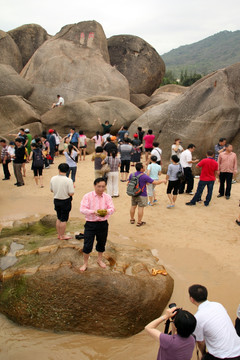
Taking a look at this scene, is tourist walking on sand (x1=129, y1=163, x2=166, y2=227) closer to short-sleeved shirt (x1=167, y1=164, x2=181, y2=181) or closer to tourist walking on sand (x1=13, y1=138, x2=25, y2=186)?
short-sleeved shirt (x1=167, y1=164, x2=181, y2=181)

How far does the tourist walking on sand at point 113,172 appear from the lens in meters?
9.82

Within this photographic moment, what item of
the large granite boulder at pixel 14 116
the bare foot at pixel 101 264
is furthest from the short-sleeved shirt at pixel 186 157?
the large granite boulder at pixel 14 116

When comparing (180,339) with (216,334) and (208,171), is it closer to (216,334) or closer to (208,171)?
(216,334)

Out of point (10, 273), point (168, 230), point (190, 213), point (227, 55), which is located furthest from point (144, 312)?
point (227, 55)

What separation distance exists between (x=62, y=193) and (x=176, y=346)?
3558mm

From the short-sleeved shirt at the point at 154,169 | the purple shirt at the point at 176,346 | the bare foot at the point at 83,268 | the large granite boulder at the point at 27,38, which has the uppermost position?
the large granite boulder at the point at 27,38

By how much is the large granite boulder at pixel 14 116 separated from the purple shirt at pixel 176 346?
49.5ft

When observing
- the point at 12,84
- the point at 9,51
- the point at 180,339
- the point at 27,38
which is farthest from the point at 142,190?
the point at 27,38

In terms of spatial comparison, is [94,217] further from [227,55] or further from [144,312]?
[227,55]

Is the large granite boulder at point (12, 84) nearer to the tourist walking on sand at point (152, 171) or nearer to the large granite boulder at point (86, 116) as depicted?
the large granite boulder at point (86, 116)

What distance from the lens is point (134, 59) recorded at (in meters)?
23.4

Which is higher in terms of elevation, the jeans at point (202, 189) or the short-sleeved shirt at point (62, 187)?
the short-sleeved shirt at point (62, 187)

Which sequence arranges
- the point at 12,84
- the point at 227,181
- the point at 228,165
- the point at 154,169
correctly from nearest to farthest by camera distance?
the point at 154,169, the point at 228,165, the point at 227,181, the point at 12,84

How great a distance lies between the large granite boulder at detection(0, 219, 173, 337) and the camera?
15.7 ft
